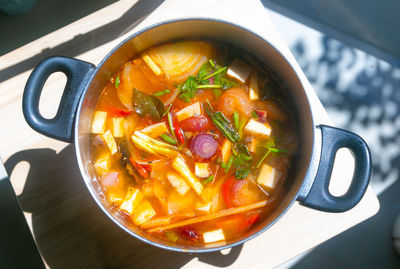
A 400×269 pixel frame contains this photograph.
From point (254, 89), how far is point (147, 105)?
1.26 ft

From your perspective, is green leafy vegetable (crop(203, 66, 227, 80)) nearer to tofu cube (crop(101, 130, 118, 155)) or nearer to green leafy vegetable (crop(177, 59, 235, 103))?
green leafy vegetable (crop(177, 59, 235, 103))

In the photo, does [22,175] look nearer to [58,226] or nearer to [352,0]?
[58,226]

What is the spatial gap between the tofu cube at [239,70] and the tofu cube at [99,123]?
46cm

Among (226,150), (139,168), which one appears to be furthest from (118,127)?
(226,150)

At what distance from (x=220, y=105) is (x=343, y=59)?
1295 mm

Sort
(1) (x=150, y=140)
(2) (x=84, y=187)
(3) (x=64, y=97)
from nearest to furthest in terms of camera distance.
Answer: (3) (x=64, y=97), (1) (x=150, y=140), (2) (x=84, y=187)

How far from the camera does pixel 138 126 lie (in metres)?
1.20

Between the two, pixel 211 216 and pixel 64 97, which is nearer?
pixel 64 97

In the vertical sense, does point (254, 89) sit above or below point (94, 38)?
below

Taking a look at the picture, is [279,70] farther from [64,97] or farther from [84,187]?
[84,187]

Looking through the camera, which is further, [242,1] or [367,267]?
Answer: [367,267]

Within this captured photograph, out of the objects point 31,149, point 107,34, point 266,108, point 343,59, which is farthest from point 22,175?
point 343,59

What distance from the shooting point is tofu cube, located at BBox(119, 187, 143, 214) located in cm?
117

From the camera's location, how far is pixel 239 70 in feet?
4.09
